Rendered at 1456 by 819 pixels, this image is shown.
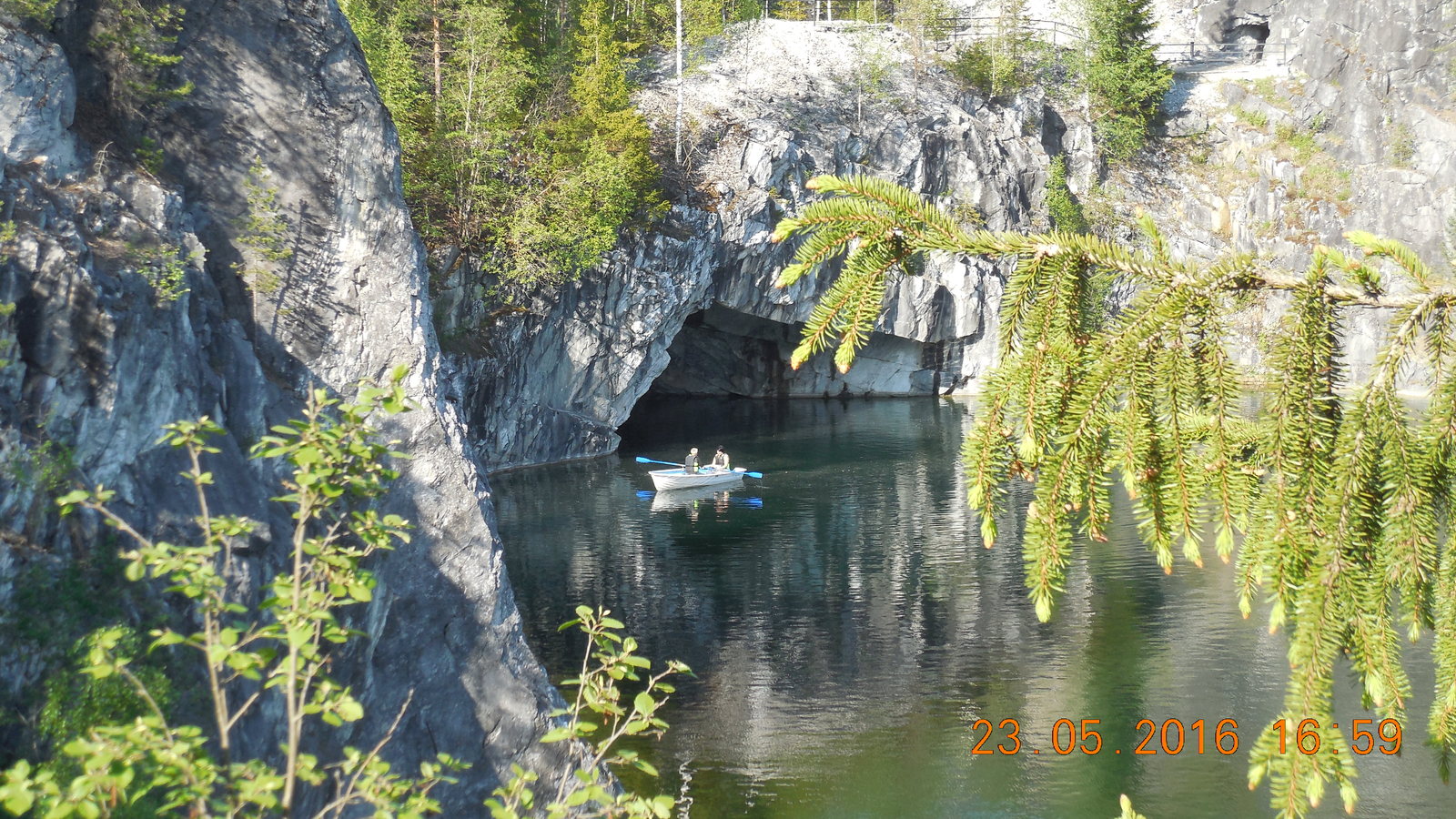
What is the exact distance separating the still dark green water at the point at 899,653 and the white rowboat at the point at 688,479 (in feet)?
2.41

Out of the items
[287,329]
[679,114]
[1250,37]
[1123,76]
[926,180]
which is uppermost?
[1250,37]

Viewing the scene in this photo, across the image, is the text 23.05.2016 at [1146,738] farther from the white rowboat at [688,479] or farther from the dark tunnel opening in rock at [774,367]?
the dark tunnel opening in rock at [774,367]

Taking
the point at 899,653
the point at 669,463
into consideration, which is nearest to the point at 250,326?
the point at 899,653

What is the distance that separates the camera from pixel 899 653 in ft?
64.9

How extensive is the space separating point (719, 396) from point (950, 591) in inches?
1487

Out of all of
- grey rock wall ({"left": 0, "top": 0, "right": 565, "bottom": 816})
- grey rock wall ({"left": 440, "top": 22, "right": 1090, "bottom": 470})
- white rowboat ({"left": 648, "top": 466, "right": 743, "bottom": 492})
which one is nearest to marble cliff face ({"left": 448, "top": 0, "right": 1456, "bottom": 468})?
grey rock wall ({"left": 440, "top": 22, "right": 1090, "bottom": 470})

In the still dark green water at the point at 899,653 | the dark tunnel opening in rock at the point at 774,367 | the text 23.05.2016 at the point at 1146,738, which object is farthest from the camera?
the dark tunnel opening in rock at the point at 774,367

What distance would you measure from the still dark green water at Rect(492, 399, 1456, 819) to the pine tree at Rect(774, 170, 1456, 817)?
12.1 meters

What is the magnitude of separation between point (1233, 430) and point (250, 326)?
15142mm

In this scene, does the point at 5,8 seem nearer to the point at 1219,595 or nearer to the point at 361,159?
the point at 361,159

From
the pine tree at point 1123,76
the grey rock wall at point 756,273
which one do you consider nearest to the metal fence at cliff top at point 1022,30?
the pine tree at point 1123,76

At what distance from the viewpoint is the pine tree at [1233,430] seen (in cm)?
314

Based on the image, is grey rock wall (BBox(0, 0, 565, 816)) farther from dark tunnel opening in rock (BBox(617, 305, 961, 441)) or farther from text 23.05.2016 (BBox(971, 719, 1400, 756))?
dark tunnel opening in rock (BBox(617, 305, 961, 441))

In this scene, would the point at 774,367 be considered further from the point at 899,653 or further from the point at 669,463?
the point at 899,653
